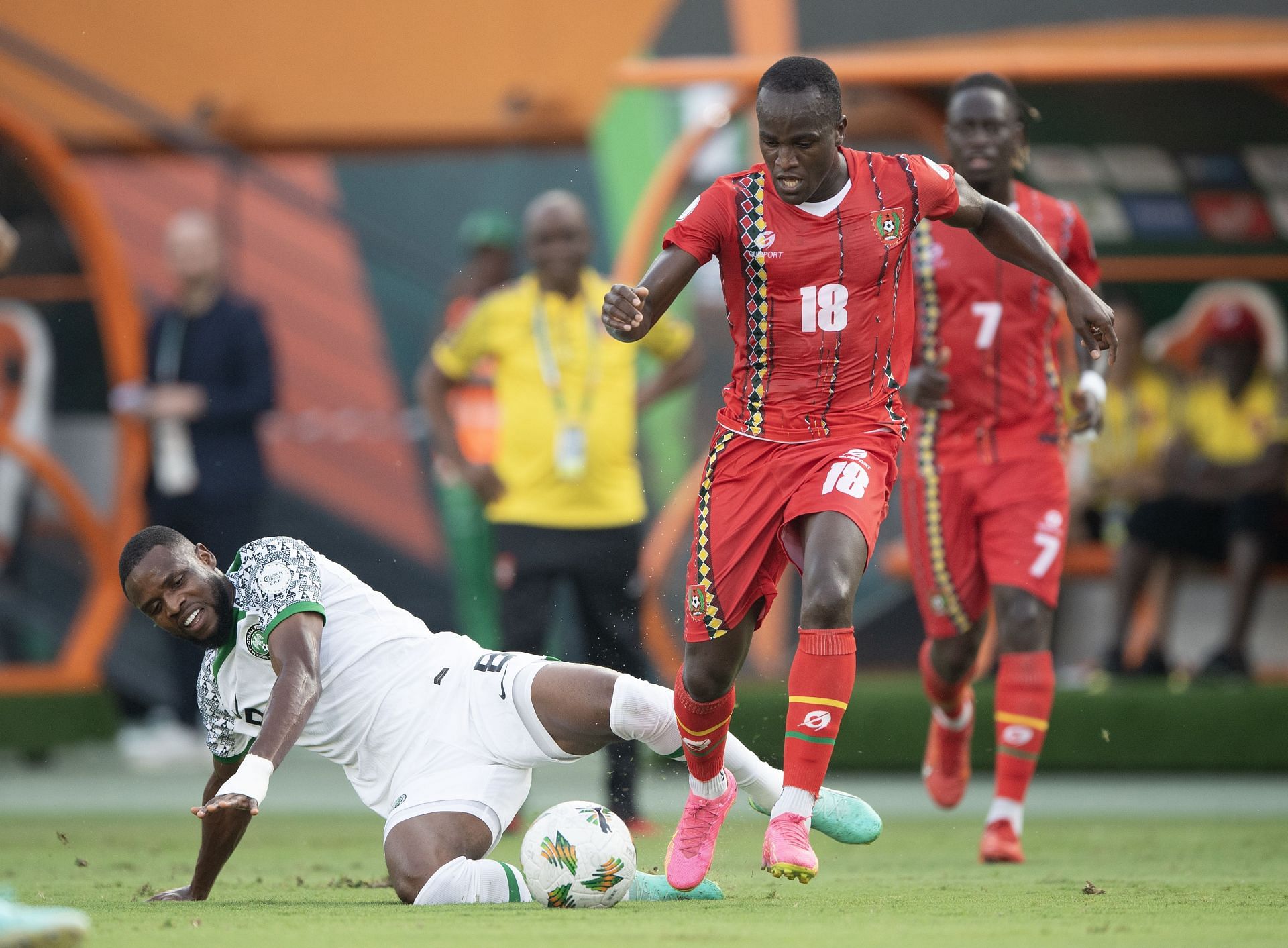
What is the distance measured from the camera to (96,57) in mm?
13234

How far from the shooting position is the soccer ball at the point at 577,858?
18.1 feet

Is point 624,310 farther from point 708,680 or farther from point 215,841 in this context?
point 215,841

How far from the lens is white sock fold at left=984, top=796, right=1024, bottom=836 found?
725 cm

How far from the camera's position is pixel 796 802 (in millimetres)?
5633

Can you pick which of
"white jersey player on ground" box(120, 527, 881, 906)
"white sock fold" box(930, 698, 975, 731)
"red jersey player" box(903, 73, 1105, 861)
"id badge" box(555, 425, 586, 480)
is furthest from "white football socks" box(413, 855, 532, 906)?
"id badge" box(555, 425, 586, 480)

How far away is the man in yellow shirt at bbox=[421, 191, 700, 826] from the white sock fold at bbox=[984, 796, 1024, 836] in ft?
6.09

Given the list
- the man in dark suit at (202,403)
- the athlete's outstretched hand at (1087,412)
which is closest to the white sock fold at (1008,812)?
the athlete's outstretched hand at (1087,412)

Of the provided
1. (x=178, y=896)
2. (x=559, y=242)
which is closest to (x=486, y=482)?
(x=559, y=242)

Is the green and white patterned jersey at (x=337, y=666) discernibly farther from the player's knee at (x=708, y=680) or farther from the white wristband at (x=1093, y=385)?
the white wristband at (x=1093, y=385)

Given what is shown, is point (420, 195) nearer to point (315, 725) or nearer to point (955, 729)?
point (955, 729)

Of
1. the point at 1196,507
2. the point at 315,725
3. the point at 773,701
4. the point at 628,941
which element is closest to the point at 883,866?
the point at 773,701

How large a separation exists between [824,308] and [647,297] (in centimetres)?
58

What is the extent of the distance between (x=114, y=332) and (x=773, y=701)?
6176 mm

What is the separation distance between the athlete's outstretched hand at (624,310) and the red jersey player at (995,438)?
2272 mm
